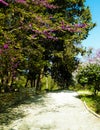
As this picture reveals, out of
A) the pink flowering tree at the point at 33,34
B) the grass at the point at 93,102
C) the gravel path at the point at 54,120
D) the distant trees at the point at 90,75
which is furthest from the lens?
the distant trees at the point at 90,75

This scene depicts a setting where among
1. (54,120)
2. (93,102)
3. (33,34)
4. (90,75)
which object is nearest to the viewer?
(54,120)

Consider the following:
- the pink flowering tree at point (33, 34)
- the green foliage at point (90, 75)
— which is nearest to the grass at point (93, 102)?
the green foliage at point (90, 75)

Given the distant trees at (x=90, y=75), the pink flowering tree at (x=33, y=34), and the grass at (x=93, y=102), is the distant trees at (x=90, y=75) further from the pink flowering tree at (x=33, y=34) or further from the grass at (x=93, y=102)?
the pink flowering tree at (x=33, y=34)

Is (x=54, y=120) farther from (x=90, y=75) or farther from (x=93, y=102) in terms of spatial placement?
(x=90, y=75)

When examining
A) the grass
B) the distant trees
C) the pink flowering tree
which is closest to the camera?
the pink flowering tree

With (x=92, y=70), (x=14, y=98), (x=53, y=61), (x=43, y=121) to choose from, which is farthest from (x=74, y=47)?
(x=43, y=121)

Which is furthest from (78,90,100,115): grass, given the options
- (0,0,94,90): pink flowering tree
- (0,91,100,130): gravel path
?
(0,0,94,90): pink flowering tree

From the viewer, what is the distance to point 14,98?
2511cm

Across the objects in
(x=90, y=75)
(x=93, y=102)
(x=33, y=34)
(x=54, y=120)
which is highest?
(x=33, y=34)

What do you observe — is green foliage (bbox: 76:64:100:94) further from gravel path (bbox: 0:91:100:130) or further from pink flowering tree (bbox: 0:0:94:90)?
gravel path (bbox: 0:91:100:130)

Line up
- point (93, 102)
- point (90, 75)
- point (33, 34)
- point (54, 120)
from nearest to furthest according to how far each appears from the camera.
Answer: point (54, 120) → point (33, 34) → point (93, 102) → point (90, 75)

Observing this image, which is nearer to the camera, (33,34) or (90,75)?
(33,34)

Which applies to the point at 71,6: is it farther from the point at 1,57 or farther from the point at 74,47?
the point at 1,57

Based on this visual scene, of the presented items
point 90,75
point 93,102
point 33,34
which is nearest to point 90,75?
point 90,75
